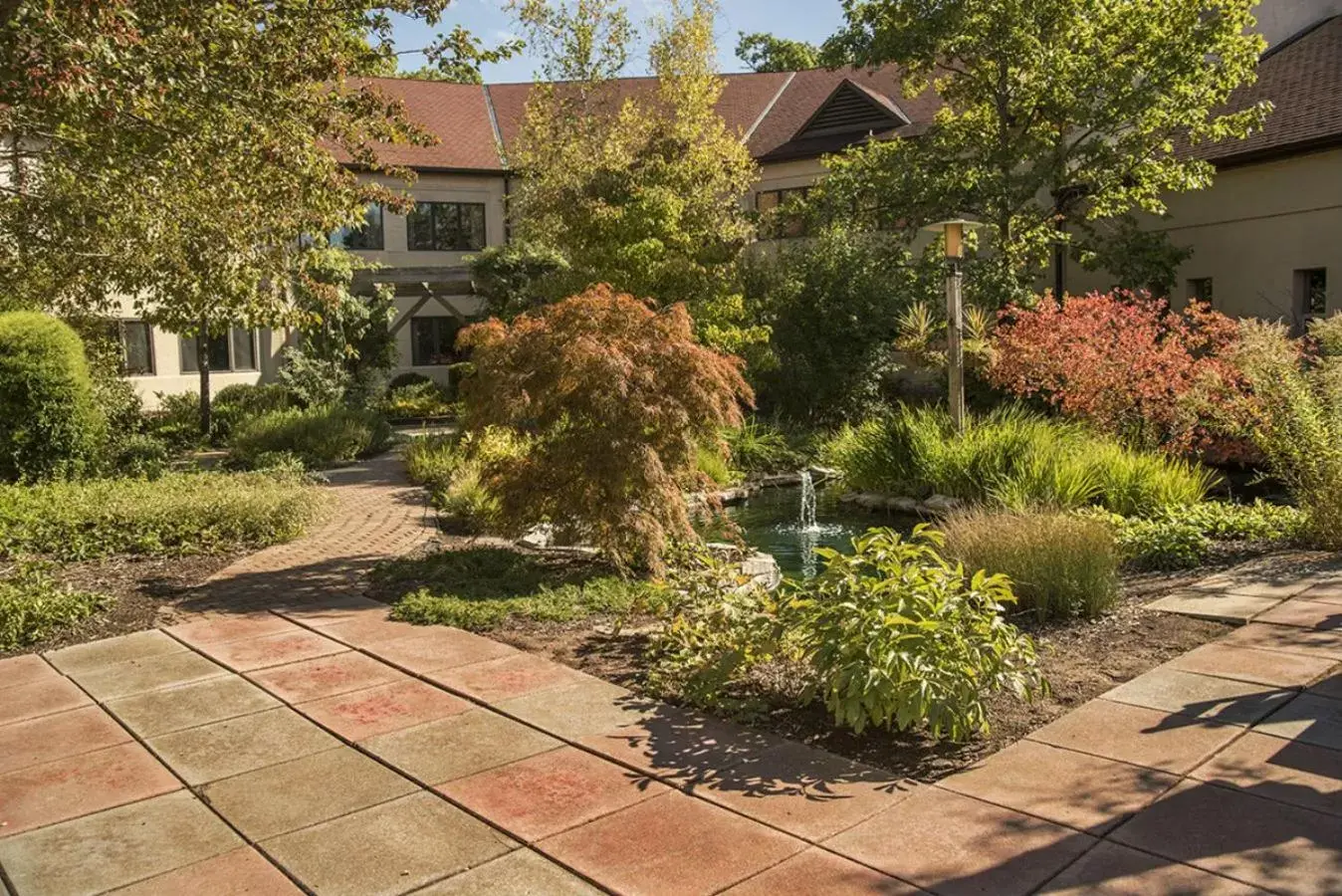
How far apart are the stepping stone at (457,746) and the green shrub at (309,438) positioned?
11895 mm

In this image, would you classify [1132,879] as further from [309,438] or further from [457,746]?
[309,438]

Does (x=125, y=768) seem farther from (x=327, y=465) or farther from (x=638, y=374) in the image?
(x=327, y=465)

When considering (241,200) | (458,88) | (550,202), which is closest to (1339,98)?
(550,202)

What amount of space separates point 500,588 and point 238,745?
3011 mm

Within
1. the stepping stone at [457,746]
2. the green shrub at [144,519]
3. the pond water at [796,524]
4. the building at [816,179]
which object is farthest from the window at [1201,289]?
the stepping stone at [457,746]

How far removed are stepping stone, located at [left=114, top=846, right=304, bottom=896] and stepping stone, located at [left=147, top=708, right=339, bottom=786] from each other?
31.5 inches

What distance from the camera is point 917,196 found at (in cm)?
1795

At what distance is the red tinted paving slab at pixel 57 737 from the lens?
4.64 m

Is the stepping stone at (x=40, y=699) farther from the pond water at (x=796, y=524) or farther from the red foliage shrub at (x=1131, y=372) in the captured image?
the red foliage shrub at (x=1131, y=372)

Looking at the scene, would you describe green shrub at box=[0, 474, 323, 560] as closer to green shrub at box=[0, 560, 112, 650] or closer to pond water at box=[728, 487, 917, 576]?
green shrub at box=[0, 560, 112, 650]

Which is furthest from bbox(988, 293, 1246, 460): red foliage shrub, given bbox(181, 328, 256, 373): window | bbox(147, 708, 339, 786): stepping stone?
bbox(181, 328, 256, 373): window

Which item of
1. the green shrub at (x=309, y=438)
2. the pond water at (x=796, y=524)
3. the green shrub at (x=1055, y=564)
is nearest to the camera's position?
the green shrub at (x=1055, y=564)

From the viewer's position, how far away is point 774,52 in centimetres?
4425

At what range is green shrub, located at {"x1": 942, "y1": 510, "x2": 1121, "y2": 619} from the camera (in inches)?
263
